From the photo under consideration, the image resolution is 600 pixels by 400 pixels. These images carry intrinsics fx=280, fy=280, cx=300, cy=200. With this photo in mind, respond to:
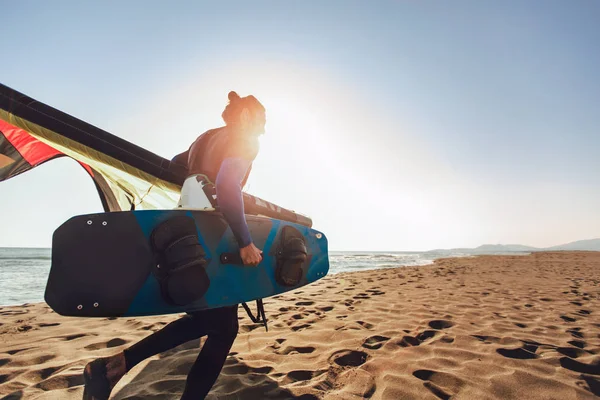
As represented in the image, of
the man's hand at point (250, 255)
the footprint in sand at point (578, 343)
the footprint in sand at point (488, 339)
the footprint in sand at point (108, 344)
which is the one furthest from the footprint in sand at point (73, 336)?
the footprint in sand at point (578, 343)

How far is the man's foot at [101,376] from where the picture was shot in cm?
157

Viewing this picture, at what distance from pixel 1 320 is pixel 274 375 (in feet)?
15.1

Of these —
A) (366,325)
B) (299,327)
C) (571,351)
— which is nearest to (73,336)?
(299,327)

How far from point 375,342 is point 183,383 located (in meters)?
1.81

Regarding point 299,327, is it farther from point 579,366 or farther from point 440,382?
point 579,366

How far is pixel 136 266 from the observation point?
1.77 meters

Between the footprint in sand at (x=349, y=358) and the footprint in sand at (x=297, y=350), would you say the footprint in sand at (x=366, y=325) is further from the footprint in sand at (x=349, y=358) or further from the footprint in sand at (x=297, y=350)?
the footprint in sand at (x=297, y=350)

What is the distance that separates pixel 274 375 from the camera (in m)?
A: 2.23

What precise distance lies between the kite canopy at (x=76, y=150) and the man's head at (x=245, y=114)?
76 centimetres

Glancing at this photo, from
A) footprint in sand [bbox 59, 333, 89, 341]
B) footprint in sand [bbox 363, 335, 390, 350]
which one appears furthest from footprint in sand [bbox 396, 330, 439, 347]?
footprint in sand [bbox 59, 333, 89, 341]

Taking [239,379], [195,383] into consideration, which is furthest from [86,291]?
[239,379]

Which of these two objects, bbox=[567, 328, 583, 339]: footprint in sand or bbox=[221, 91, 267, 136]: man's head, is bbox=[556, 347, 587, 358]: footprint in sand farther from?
bbox=[221, 91, 267, 136]: man's head

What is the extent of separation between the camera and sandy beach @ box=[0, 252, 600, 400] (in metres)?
2.00

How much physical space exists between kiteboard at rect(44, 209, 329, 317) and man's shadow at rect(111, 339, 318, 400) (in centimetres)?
66
